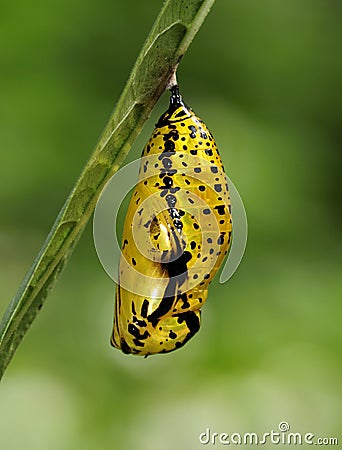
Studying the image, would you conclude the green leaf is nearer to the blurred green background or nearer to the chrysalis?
the chrysalis

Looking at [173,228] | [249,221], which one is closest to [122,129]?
[173,228]

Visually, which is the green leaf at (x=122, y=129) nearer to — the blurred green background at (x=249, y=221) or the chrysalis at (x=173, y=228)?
the chrysalis at (x=173, y=228)

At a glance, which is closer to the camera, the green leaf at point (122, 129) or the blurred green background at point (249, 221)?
the green leaf at point (122, 129)

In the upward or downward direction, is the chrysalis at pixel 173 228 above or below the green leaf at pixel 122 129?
above

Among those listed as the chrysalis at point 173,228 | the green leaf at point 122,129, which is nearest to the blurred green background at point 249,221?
the chrysalis at point 173,228

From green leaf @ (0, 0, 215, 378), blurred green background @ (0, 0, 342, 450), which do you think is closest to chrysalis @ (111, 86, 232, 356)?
green leaf @ (0, 0, 215, 378)

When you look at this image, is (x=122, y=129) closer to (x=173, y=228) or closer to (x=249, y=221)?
(x=173, y=228)

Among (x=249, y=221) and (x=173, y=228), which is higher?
(x=249, y=221)
